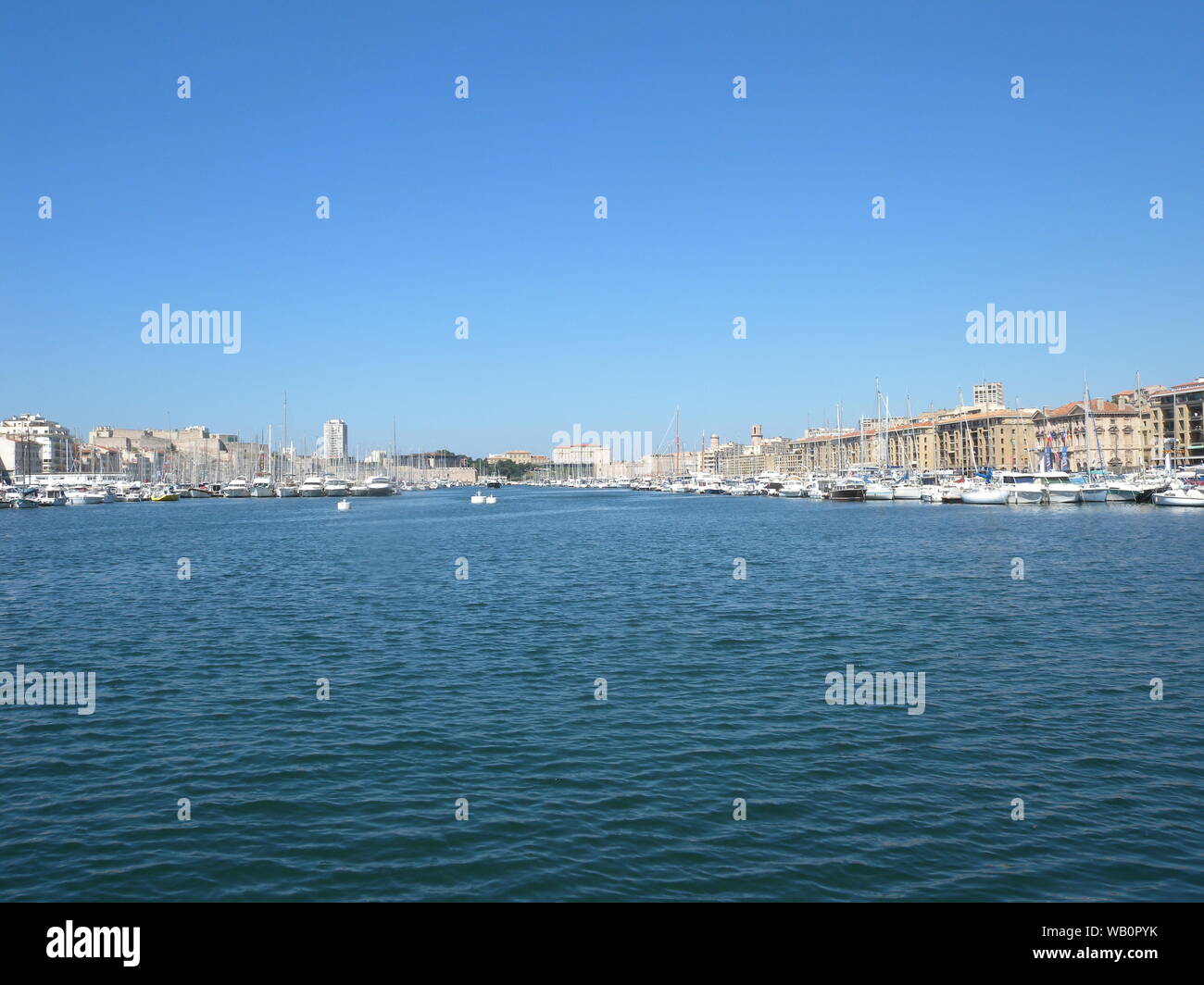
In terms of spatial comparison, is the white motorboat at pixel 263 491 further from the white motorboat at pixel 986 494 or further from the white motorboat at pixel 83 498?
the white motorboat at pixel 986 494

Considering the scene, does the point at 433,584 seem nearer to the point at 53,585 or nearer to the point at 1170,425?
the point at 53,585

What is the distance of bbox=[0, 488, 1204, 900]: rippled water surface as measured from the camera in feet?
36.0

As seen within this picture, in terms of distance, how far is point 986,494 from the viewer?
108m

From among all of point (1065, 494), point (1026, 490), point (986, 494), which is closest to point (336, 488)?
point (986, 494)

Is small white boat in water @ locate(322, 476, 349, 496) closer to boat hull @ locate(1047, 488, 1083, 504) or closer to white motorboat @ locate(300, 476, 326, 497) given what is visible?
white motorboat @ locate(300, 476, 326, 497)

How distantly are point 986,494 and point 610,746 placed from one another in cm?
10294

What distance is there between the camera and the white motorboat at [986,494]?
106831 mm

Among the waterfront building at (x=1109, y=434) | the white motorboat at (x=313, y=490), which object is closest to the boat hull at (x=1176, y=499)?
the waterfront building at (x=1109, y=434)

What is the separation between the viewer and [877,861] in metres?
11.0

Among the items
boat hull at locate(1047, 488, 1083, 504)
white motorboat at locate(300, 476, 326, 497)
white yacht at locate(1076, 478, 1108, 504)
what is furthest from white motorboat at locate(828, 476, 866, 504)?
white motorboat at locate(300, 476, 326, 497)

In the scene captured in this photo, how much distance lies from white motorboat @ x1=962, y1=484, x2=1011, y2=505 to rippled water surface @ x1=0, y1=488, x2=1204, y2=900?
243 ft

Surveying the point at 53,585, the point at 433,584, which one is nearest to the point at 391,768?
the point at 433,584
